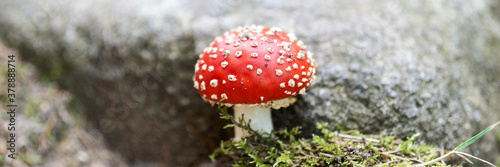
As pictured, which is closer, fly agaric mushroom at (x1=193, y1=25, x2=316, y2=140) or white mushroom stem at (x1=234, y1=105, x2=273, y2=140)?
fly agaric mushroom at (x1=193, y1=25, x2=316, y2=140)

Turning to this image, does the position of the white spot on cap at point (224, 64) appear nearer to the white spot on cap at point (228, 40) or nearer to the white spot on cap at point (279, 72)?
the white spot on cap at point (228, 40)

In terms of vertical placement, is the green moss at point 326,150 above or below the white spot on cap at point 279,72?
below

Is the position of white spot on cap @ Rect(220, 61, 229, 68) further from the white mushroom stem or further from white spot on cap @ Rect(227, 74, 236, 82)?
the white mushroom stem

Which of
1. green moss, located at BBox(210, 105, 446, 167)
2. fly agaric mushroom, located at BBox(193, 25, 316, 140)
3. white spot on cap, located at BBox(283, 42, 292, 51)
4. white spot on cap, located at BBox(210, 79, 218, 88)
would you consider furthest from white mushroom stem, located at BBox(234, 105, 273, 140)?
white spot on cap, located at BBox(283, 42, 292, 51)

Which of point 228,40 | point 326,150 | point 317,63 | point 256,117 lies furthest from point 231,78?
point 317,63

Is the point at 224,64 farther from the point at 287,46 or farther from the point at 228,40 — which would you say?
the point at 287,46

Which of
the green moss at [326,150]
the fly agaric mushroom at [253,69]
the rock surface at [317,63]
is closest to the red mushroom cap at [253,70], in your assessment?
the fly agaric mushroom at [253,69]

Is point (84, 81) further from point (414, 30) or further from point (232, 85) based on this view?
point (414, 30)
